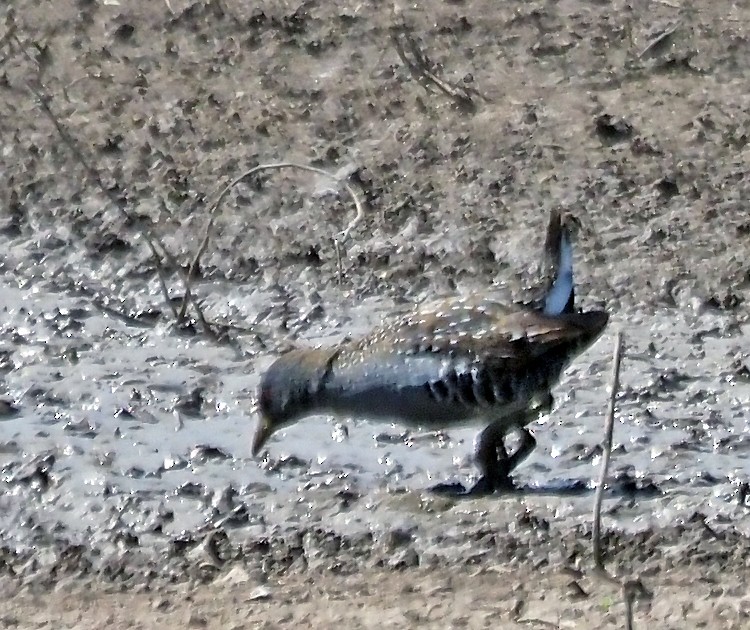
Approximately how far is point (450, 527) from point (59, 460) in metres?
1.41

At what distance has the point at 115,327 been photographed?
5.66 meters

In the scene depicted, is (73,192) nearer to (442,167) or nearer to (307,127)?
(307,127)

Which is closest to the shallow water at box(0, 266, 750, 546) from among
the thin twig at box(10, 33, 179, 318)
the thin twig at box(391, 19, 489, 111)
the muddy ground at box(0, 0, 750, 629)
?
the muddy ground at box(0, 0, 750, 629)

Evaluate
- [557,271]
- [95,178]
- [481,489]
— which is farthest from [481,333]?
[95,178]

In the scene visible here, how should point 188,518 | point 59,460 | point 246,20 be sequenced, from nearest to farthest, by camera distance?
point 188,518
point 59,460
point 246,20

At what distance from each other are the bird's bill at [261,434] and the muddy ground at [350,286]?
11 cm

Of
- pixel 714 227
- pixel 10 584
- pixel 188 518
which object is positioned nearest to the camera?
pixel 10 584

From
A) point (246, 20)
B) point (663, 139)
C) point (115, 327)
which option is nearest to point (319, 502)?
point (115, 327)

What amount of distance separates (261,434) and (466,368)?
88cm

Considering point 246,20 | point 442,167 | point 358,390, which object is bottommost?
point 358,390

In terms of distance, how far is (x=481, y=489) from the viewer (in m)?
4.39

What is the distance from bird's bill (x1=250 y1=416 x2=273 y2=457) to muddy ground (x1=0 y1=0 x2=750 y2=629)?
0.36 feet

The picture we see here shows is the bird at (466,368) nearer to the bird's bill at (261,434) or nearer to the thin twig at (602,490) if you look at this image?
Answer: the bird's bill at (261,434)

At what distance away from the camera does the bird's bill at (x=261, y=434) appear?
4.49m
